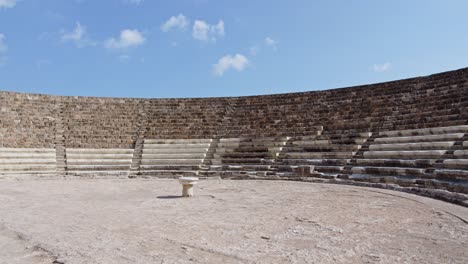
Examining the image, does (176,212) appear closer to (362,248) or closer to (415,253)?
(362,248)

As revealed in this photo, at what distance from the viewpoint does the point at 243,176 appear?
1561 centimetres

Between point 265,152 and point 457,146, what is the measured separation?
7.61 meters

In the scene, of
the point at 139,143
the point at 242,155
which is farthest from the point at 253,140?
the point at 139,143

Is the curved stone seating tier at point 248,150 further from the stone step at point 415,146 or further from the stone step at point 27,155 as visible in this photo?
the stone step at point 27,155

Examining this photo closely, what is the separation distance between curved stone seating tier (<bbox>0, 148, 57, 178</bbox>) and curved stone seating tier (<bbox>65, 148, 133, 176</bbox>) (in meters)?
0.72

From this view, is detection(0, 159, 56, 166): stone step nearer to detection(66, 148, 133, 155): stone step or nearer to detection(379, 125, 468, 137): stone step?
detection(66, 148, 133, 155): stone step

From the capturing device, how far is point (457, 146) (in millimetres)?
11219

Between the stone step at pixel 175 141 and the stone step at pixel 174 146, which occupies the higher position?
the stone step at pixel 175 141

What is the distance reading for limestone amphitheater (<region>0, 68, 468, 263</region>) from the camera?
208 inches

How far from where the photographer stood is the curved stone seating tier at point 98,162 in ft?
56.0

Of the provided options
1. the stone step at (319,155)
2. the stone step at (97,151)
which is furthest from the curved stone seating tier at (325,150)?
the stone step at (97,151)

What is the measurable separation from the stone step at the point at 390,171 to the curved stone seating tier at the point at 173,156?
6822 mm

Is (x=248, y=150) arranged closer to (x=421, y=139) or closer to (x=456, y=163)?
(x=421, y=139)

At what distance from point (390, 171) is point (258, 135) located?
722cm
